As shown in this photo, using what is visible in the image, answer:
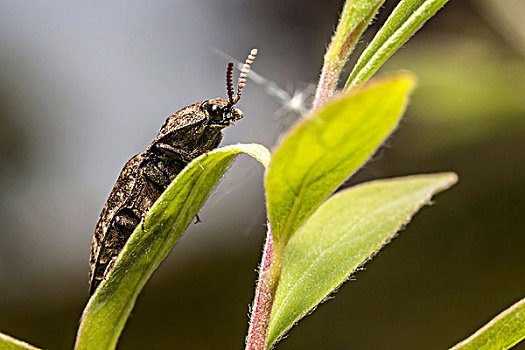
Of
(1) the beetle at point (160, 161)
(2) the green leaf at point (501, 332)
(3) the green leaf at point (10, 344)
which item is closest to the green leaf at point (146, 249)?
(3) the green leaf at point (10, 344)

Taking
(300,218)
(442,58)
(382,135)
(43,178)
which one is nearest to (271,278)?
(300,218)

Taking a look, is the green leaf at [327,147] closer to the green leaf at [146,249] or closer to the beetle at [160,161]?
the green leaf at [146,249]

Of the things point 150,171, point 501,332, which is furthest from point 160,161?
point 501,332

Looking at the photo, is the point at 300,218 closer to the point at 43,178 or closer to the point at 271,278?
the point at 271,278

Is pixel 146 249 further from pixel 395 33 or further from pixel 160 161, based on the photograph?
pixel 160 161

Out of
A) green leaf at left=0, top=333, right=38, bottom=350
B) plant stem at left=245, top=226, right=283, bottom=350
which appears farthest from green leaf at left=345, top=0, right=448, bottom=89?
green leaf at left=0, top=333, right=38, bottom=350

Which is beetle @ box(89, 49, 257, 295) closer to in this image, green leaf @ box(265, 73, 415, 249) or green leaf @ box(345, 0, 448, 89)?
green leaf @ box(345, 0, 448, 89)
